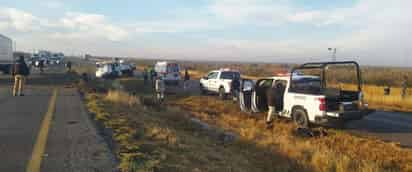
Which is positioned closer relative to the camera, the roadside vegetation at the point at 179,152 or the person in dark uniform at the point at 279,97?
the roadside vegetation at the point at 179,152

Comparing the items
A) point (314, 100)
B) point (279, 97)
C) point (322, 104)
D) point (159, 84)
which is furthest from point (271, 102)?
point (159, 84)

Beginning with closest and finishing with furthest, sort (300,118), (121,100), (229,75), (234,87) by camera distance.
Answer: (300,118), (121,100), (234,87), (229,75)

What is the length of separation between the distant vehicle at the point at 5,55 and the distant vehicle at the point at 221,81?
2088cm

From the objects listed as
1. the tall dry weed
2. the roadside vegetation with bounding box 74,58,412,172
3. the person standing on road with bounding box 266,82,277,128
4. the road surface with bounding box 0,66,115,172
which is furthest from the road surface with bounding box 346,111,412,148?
the tall dry weed

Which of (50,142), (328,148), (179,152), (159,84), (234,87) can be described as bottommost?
(328,148)

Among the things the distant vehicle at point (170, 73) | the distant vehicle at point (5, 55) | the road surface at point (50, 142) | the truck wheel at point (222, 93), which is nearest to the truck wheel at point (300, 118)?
the road surface at point (50, 142)

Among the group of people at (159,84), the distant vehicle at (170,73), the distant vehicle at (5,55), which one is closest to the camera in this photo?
the group of people at (159,84)

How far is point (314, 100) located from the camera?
10844 millimetres

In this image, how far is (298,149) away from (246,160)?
1710 millimetres

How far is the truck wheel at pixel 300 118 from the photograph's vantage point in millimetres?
11305

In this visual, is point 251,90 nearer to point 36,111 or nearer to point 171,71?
point 36,111

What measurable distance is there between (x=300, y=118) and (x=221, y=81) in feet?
32.4

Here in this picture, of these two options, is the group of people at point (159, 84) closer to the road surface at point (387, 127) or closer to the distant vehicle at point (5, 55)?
the road surface at point (387, 127)

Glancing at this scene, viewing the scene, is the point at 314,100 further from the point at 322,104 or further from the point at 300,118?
the point at 300,118
